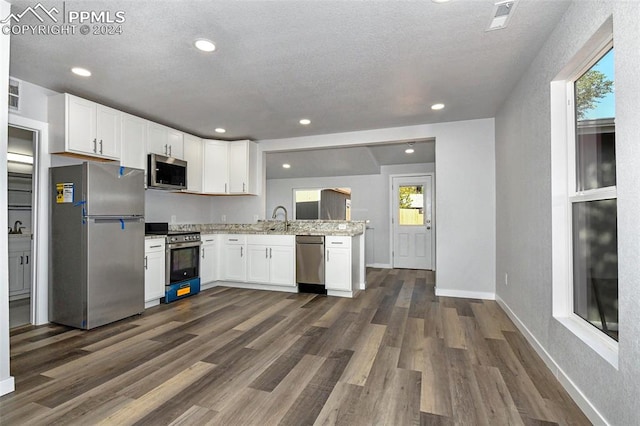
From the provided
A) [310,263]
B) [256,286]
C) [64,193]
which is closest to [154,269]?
[64,193]

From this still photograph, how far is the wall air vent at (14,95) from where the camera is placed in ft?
10.1

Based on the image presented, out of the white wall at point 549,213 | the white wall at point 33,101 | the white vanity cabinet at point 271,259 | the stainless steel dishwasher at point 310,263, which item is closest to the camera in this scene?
the white wall at point 549,213

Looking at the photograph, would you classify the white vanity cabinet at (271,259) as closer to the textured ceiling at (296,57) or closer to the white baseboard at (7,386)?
the textured ceiling at (296,57)

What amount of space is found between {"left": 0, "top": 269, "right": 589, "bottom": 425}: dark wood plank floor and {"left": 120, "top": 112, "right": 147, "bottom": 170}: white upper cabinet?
6.06 ft

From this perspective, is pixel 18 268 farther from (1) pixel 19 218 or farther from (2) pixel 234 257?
(2) pixel 234 257

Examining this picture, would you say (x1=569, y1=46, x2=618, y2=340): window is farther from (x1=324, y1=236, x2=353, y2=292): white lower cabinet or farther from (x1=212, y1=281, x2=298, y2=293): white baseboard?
(x1=212, y1=281, x2=298, y2=293): white baseboard

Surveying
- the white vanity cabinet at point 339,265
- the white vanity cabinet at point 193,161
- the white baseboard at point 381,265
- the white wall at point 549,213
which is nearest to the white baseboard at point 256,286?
the white vanity cabinet at point 339,265

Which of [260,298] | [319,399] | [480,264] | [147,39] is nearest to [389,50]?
[147,39]

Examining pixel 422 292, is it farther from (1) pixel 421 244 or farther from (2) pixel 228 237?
(2) pixel 228 237

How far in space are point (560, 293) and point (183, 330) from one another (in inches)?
127

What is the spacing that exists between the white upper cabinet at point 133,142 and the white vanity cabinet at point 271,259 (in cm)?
186

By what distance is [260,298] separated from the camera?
4.48 meters

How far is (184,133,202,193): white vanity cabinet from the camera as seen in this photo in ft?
16.0

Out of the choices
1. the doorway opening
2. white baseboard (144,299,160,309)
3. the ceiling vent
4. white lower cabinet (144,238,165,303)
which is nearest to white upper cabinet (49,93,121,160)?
the doorway opening
